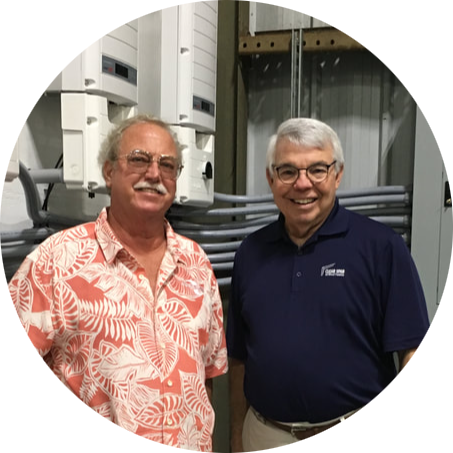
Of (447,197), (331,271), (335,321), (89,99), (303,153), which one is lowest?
(335,321)

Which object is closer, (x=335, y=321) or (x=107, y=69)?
(x=335, y=321)

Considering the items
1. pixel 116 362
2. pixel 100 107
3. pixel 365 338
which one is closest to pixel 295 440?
pixel 365 338

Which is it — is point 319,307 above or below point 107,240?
below

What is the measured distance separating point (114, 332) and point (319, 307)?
55 centimetres

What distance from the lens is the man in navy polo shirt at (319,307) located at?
126 cm

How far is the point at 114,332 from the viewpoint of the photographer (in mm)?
1087

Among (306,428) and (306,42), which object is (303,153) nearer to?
(306,428)

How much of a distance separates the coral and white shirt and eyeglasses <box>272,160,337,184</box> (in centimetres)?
41

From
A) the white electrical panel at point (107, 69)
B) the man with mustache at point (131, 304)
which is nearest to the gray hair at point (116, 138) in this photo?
the man with mustache at point (131, 304)

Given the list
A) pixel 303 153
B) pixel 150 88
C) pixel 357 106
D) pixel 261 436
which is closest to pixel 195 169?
pixel 150 88

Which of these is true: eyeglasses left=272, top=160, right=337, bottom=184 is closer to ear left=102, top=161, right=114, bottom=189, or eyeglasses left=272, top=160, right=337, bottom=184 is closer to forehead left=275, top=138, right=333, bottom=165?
forehead left=275, top=138, right=333, bottom=165

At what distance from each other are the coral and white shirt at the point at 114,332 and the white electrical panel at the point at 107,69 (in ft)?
1.66

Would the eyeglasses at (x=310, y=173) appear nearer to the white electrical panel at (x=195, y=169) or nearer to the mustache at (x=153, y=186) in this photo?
the mustache at (x=153, y=186)

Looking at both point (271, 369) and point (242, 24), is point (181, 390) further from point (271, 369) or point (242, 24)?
point (242, 24)
